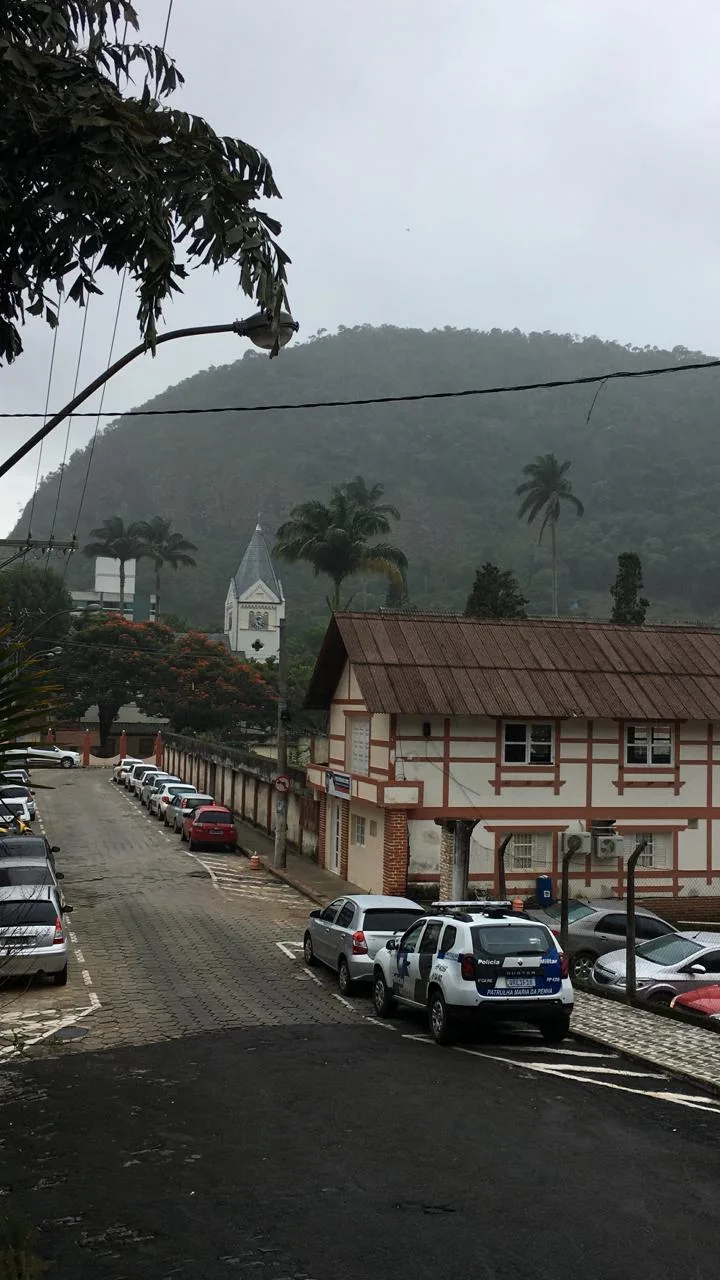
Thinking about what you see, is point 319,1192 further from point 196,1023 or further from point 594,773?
point 594,773

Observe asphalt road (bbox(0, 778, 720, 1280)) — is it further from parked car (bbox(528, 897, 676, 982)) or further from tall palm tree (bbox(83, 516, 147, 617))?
tall palm tree (bbox(83, 516, 147, 617))

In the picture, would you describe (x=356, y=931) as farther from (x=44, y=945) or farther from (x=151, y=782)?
(x=151, y=782)

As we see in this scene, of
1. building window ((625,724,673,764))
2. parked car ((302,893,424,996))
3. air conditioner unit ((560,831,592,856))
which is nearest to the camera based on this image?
parked car ((302,893,424,996))

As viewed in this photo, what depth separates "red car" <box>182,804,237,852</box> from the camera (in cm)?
4050

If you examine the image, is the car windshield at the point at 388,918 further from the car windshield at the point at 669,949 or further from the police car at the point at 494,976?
the car windshield at the point at 669,949

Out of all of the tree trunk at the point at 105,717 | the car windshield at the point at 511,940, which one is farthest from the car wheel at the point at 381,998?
the tree trunk at the point at 105,717

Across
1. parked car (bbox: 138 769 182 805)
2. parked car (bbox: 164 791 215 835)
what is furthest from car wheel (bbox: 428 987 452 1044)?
parked car (bbox: 138 769 182 805)

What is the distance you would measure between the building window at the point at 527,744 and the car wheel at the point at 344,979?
12147mm

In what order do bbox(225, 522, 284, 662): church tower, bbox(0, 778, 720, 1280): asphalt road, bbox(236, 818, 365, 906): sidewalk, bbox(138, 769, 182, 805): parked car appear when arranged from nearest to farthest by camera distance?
bbox(0, 778, 720, 1280): asphalt road, bbox(236, 818, 365, 906): sidewalk, bbox(138, 769, 182, 805): parked car, bbox(225, 522, 284, 662): church tower

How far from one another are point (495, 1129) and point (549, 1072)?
3.00 m

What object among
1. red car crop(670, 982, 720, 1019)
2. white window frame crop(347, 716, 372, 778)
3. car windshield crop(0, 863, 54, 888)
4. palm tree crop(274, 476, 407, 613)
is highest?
palm tree crop(274, 476, 407, 613)

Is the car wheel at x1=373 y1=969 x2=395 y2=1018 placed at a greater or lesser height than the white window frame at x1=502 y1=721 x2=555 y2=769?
lesser

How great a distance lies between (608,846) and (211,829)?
14.7 metres

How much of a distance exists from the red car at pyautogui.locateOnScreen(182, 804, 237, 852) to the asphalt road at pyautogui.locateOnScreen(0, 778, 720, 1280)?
22.3 meters
